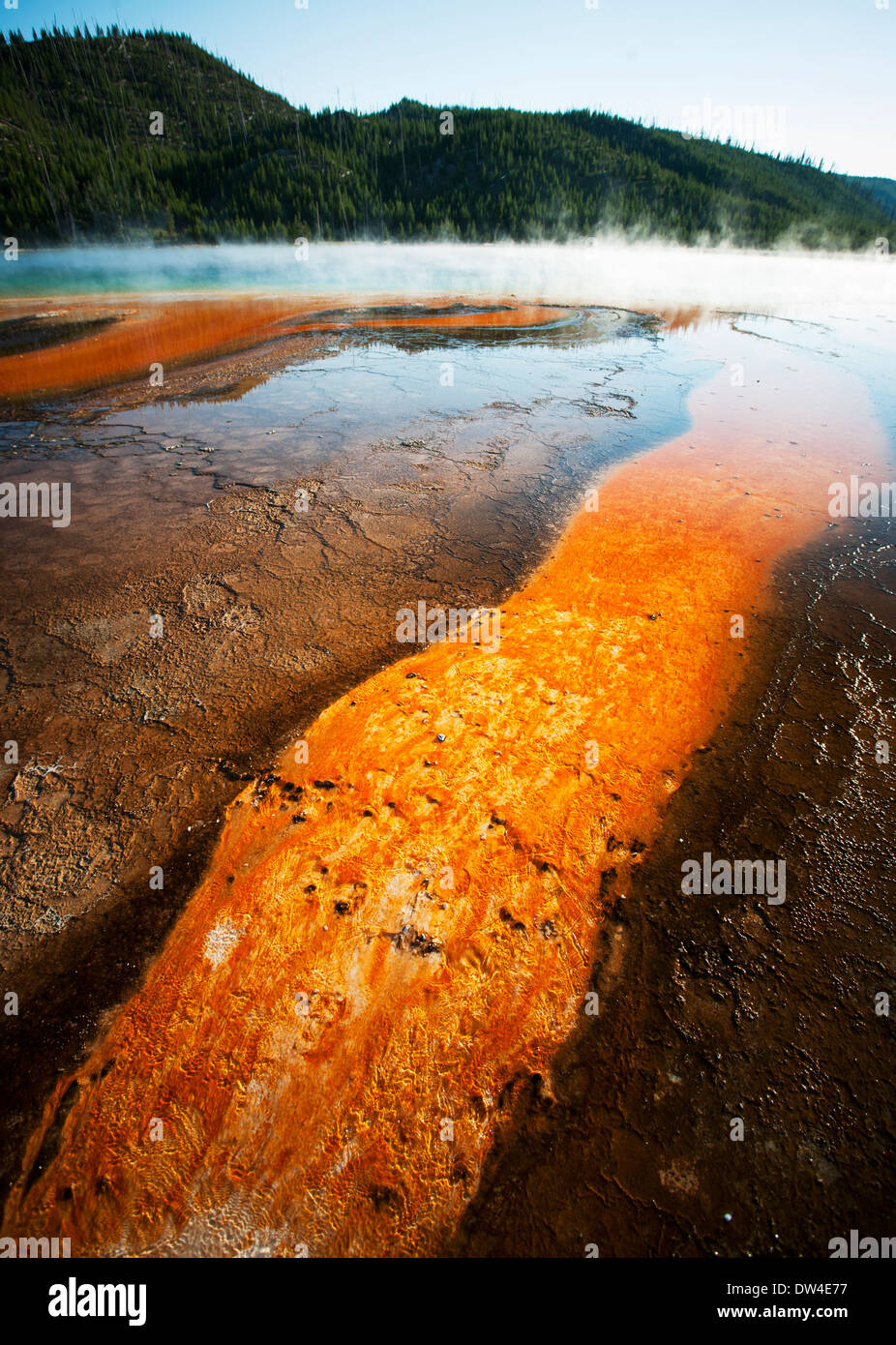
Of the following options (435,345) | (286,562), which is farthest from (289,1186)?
(435,345)

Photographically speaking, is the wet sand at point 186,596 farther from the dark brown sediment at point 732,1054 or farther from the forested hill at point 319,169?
the forested hill at point 319,169

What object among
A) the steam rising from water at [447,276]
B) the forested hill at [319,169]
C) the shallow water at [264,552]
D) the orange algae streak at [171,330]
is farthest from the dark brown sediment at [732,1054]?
the forested hill at [319,169]

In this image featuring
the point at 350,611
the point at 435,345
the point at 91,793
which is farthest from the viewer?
the point at 435,345

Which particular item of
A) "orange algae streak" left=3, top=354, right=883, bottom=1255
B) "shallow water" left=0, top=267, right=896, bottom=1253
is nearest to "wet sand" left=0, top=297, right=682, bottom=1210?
"shallow water" left=0, top=267, right=896, bottom=1253

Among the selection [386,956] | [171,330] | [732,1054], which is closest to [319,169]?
[171,330]

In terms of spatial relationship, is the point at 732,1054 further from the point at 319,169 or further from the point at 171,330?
the point at 319,169

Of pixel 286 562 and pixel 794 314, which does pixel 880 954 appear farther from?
pixel 794 314
